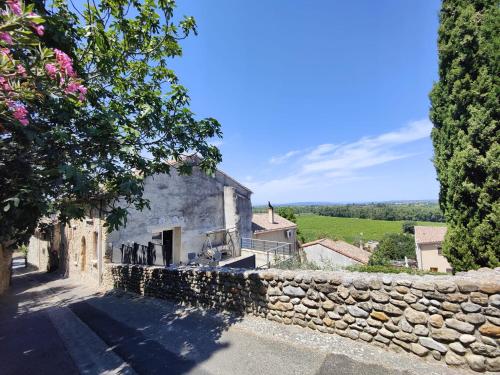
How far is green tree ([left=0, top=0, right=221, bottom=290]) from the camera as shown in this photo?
359 cm

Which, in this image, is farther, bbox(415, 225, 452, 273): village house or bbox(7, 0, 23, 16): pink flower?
bbox(415, 225, 452, 273): village house

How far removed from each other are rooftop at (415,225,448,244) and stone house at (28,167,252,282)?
21.5 m

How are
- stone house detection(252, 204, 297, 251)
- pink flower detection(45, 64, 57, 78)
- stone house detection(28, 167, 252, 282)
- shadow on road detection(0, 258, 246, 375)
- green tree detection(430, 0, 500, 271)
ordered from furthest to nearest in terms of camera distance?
A: stone house detection(252, 204, 297, 251) → stone house detection(28, 167, 252, 282) → green tree detection(430, 0, 500, 271) → shadow on road detection(0, 258, 246, 375) → pink flower detection(45, 64, 57, 78)

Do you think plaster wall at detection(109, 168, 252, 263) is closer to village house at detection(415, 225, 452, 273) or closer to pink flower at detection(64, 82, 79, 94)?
pink flower at detection(64, 82, 79, 94)

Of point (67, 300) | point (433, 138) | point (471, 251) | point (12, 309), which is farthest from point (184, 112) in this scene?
point (12, 309)

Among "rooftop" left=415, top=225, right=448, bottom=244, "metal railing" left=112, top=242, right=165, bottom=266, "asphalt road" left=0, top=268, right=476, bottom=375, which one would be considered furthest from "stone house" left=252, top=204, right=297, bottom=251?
"rooftop" left=415, top=225, right=448, bottom=244

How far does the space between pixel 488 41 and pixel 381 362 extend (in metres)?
7.15

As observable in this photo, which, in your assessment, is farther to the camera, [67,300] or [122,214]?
[67,300]

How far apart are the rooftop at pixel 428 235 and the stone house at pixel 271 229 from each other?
15.0 metres

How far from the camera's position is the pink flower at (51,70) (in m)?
2.75

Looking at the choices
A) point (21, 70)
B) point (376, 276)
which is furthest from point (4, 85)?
point (376, 276)

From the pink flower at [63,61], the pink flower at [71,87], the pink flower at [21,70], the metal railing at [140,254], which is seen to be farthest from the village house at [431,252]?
the pink flower at [21,70]

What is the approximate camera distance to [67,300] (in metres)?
10.2

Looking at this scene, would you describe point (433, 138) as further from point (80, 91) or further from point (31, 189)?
point (31, 189)
